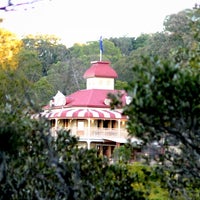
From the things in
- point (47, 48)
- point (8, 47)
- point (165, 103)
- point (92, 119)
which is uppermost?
point (47, 48)

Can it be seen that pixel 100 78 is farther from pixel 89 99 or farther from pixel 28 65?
pixel 28 65

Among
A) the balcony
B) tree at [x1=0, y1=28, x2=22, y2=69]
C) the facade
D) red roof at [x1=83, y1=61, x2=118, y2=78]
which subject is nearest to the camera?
the facade

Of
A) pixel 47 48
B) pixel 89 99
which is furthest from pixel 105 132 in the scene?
pixel 47 48

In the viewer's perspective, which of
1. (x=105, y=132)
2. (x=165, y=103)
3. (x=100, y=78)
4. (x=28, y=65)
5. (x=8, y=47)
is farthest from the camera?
(x=100, y=78)

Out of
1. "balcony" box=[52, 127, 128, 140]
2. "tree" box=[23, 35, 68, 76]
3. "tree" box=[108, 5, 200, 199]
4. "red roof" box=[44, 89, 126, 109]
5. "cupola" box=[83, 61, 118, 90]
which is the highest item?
"tree" box=[23, 35, 68, 76]

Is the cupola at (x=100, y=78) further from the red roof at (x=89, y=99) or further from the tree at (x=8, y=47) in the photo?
the tree at (x=8, y=47)

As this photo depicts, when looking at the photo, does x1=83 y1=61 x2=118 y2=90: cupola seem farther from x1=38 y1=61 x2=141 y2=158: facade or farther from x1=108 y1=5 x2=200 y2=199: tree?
x1=108 y1=5 x2=200 y2=199: tree

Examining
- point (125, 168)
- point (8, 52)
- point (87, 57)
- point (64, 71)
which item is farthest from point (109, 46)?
point (125, 168)

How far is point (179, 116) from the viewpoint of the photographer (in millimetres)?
6684

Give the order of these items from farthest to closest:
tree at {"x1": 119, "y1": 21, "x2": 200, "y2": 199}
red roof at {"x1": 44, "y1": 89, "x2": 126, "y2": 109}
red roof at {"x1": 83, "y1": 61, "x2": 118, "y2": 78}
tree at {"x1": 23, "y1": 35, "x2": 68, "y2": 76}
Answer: tree at {"x1": 23, "y1": 35, "x2": 68, "y2": 76} < red roof at {"x1": 83, "y1": 61, "x2": 118, "y2": 78} < red roof at {"x1": 44, "y1": 89, "x2": 126, "y2": 109} < tree at {"x1": 119, "y1": 21, "x2": 200, "y2": 199}

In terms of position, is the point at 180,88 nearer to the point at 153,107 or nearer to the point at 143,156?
the point at 153,107

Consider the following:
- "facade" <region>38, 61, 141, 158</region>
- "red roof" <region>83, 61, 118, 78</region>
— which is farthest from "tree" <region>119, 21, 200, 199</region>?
"red roof" <region>83, 61, 118, 78</region>

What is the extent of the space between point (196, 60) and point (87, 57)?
64680mm

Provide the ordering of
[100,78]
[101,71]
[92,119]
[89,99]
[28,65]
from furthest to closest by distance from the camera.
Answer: [101,71]
[100,78]
[28,65]
[89,99]
[92,119]
